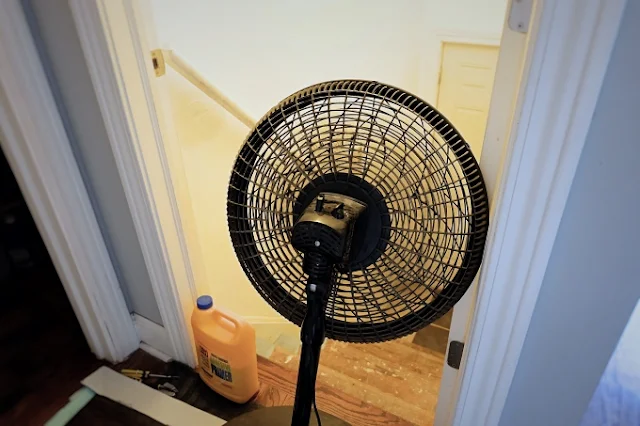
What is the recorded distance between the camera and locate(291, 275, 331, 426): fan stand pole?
2.32 feet

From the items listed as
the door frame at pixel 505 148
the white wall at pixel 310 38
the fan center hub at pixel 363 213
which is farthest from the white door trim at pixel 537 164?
the white wall at pixel 310 38

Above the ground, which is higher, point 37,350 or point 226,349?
point 226,349

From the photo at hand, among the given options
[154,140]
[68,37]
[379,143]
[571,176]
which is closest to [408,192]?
[379,143]

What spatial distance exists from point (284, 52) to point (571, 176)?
5.79 feet

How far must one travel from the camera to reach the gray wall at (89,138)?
1011mm

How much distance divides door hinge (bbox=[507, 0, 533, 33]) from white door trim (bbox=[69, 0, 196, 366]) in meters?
0.75

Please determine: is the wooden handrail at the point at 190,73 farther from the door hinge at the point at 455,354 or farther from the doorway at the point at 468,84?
the doorway at the point at 468,84

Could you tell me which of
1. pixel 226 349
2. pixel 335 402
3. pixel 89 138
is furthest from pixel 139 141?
pixel 335 402

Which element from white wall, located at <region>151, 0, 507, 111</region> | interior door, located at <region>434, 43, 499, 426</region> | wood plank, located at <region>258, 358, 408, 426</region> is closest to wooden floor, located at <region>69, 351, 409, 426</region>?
wood plank, located at <region>258, 358, 408, 426</region>

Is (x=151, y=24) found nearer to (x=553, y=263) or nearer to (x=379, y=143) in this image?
(x=379, y=143)

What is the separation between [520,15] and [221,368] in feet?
3.72

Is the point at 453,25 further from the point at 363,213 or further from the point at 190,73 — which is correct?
the point at 363,213

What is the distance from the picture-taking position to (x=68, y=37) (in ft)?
3.31

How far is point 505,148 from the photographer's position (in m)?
0.68
